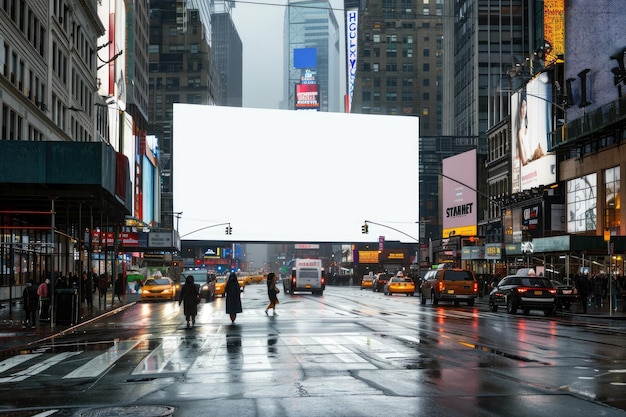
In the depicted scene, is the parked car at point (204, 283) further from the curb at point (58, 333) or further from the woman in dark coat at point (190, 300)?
the woman in dark coat at point (190, 300)

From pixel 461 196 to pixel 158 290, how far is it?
2042 inches

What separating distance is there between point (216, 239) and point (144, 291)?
39.0 metres

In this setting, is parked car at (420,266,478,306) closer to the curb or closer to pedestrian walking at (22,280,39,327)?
the curb

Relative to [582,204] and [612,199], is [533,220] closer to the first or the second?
[582,204]

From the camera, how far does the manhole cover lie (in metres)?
10.0

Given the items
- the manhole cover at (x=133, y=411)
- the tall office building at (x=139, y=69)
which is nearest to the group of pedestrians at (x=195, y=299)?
the manhole cover at (x=133, y=411)

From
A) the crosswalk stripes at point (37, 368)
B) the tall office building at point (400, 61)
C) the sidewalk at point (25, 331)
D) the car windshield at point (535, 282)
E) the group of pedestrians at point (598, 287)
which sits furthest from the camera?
the tall office building at point (400, 61)

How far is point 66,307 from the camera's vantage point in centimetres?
2969

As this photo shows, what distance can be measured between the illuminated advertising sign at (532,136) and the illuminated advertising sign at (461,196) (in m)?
18.0

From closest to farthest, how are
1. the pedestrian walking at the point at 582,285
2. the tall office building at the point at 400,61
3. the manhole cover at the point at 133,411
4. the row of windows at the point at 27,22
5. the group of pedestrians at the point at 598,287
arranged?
the manhole cover at the point at 133,411
the group of pedestrians at the point at 598,287
the pedestrian walking at the point at 582,285
the row of windows at the point at 27,22
the tall office building at the point at 400,61

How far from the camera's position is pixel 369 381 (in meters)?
12.8

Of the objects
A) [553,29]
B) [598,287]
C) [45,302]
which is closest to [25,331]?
[45,302]

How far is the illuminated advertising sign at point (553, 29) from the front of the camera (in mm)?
65312

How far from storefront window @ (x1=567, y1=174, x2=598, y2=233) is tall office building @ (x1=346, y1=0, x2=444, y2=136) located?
135449 millimetres
